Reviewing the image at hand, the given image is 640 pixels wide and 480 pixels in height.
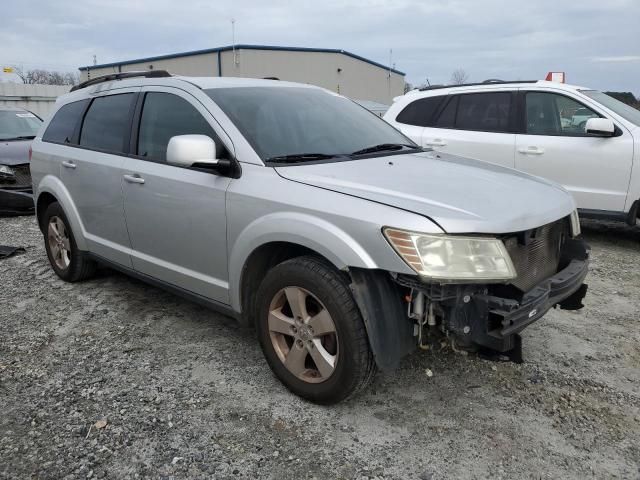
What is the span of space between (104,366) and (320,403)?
1.47 metres

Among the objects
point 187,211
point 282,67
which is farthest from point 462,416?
point 282,67

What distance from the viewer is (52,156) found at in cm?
476

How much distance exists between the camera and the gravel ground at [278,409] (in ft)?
8.13

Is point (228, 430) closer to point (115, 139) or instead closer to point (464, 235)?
point (464, 235)

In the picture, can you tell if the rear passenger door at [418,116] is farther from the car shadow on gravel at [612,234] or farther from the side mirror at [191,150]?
the side mirror at [191,150]

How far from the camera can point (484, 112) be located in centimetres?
661

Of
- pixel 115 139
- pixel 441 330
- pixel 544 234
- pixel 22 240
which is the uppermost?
pixel 115 139

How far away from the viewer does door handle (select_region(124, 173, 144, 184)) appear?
367cm

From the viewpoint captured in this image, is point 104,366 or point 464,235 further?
point 104,366

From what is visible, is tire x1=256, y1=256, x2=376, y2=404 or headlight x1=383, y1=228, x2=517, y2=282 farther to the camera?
tire x1=256, y1=256, x2=376, y2=404

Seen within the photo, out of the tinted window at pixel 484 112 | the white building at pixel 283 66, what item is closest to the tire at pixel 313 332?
the tinted window at pixel 484 112

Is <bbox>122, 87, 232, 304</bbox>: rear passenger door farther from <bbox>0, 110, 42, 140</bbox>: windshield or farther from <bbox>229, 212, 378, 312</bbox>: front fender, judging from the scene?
<bbox>0, 110, 42, 140</bbox>: windshield

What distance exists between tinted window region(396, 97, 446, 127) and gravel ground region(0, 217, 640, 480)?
11.9 ft

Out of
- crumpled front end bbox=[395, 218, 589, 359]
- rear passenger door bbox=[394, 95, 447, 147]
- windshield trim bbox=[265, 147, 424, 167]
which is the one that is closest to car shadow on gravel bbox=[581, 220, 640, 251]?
rear passenger door bbox=[394, 95, 447, 147]
